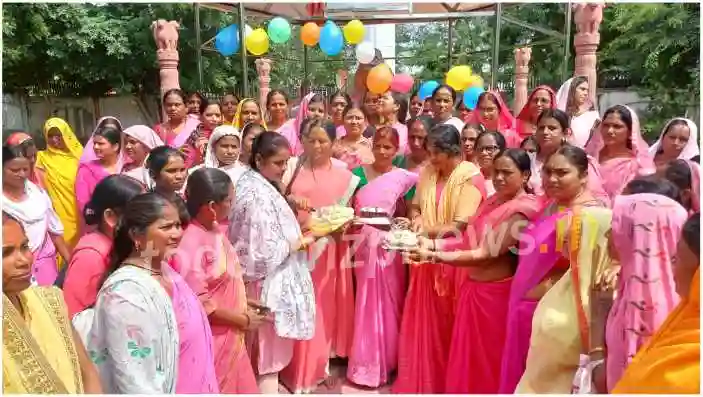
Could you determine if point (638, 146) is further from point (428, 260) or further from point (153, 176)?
point (153, 176)

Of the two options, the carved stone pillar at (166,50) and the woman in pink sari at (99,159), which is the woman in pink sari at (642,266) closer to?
the woman in pink sari at (99,159)

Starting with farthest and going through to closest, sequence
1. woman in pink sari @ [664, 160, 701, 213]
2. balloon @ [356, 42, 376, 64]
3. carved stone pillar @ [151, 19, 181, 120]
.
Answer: balloon @ [356, 42, 376, 64] → carved stone pillar @ [151, 19, 181, 120] → woman in pink sari @ [664, 160, 701, 213]

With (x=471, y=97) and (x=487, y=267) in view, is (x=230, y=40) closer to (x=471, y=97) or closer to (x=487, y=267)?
(x=471, y=97)

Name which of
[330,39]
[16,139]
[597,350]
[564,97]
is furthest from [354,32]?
[597,350]

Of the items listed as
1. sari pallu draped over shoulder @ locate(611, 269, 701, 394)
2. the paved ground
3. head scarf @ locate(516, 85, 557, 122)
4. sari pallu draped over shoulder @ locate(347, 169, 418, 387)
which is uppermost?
head scarf @ locate(516, 85, 557, 122)

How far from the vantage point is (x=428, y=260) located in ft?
9.03

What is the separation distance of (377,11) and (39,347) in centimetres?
885

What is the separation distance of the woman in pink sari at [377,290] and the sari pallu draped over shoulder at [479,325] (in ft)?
1.86

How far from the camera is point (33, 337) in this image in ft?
4.94

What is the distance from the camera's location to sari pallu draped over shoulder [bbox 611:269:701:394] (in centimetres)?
142

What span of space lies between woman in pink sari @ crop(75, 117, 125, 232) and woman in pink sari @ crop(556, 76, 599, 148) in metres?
3.28

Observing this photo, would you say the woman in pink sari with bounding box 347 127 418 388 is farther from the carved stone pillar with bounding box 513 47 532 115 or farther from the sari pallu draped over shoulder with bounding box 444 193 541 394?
the carved stone pillar with bounding box 513 47 532 115

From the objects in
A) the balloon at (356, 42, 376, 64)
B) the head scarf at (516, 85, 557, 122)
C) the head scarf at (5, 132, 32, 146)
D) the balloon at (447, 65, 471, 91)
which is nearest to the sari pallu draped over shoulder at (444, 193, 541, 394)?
the head scarf at (516, 85, 557, 122)

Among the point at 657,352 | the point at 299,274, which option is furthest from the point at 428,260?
the point at 657,352
